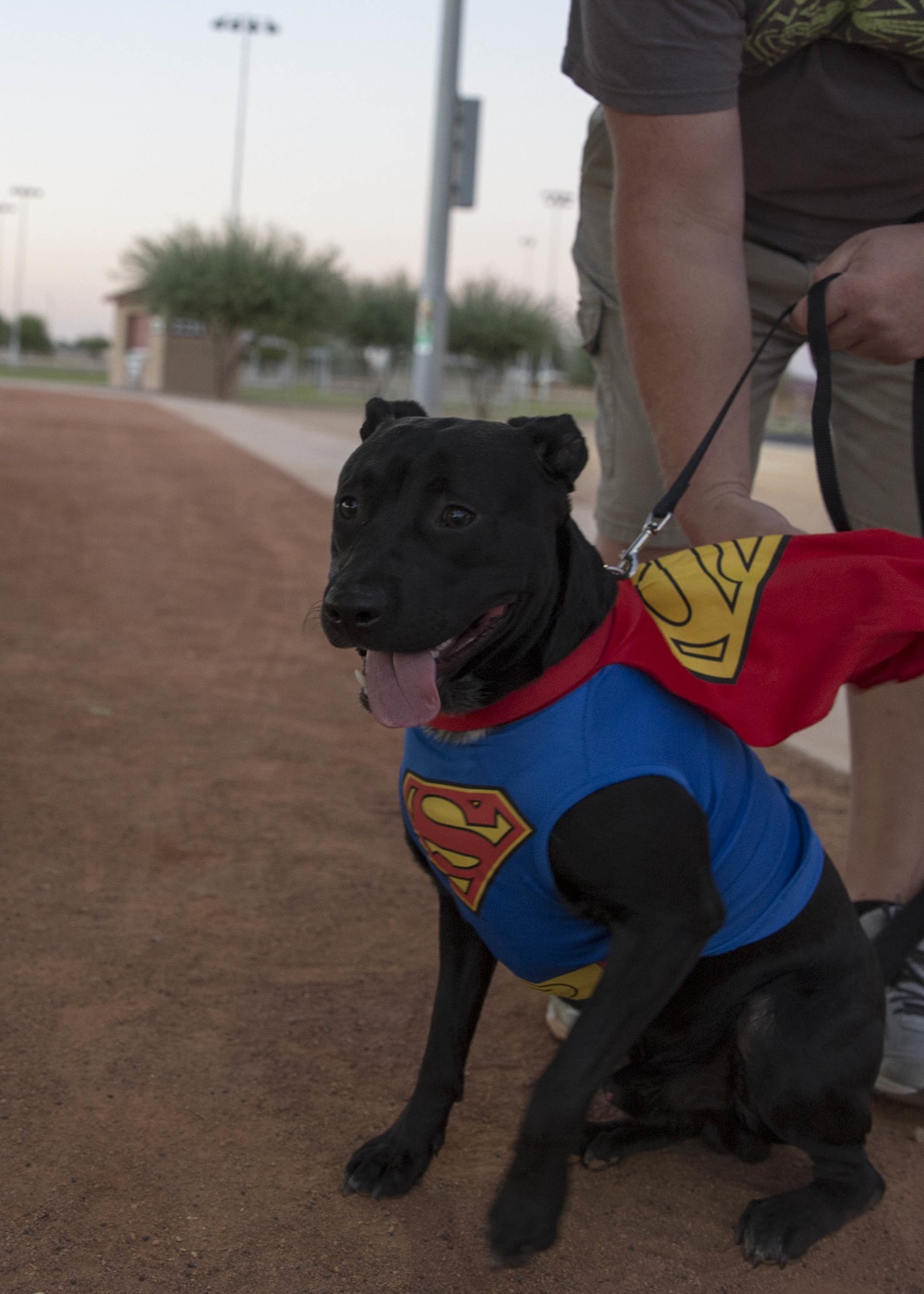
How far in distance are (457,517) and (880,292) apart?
99cm

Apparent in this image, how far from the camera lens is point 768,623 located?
7.48 feet

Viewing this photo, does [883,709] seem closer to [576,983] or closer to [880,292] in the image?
[880,292]

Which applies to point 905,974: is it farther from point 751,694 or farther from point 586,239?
point 586,239

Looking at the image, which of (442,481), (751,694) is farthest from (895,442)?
(442,481)

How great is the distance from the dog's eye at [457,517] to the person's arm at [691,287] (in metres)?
0.71

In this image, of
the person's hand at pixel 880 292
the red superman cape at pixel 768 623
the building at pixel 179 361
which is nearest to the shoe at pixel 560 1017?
the red superman cape at pixel 768 623

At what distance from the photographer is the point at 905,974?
296 cm

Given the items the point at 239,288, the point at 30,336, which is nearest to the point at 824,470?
the point at 239,288

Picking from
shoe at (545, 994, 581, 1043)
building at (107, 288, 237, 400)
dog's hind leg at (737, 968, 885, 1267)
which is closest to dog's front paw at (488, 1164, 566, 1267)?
dog's hind leg at (737, 968, 885, 1267)

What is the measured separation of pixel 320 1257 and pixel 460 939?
2.00 ft

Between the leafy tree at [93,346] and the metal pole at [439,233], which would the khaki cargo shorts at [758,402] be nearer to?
the metal pole at [439,233]

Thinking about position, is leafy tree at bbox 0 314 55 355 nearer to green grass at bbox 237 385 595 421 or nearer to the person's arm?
green grass at bbox 237 385 595 421

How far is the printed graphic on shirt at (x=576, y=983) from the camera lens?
226 cm

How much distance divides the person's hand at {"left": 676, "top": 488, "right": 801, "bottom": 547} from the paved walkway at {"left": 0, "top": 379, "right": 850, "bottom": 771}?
10.2 feet
